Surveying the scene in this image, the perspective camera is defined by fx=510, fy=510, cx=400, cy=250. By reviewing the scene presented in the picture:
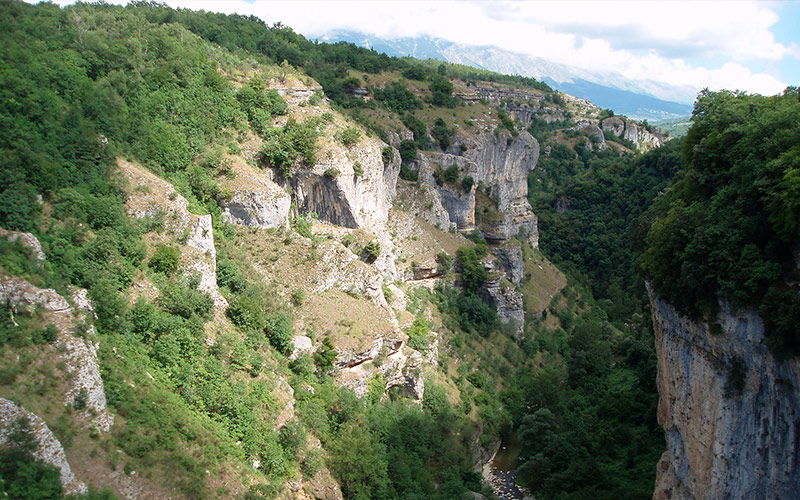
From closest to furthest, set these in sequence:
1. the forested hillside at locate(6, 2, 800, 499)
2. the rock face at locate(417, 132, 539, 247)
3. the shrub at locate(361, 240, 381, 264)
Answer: the forested hillside at locate(6, 2, 800, 499) < the shrub at locate(361, 240, 381, 264) < the rock face at locate(417, 132, 539, 247)

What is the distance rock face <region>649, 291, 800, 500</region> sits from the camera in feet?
56.3

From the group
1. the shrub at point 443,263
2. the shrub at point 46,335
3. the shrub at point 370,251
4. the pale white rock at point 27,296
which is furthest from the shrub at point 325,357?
the shrub at point 443,263

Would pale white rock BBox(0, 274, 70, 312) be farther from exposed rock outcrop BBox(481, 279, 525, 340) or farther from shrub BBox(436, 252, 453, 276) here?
exposed rock outcrop BBox(481, 279, 525, 340)

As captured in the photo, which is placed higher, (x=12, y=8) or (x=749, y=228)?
(x=12, y=8)

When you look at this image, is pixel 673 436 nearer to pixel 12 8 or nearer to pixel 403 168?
pixel 403 168

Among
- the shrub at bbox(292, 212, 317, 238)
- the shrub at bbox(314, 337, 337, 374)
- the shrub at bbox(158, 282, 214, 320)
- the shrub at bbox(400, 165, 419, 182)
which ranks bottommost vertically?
the shrub at bbox(314, 337, 337, 374)

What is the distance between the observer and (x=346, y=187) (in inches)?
1581

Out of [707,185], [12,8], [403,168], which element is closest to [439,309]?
[403,168]

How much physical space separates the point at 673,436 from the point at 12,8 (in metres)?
46.4

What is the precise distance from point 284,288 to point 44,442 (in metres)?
17.7

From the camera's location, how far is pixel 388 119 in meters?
59.3

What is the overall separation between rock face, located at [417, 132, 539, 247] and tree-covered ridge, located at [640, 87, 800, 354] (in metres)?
33.7

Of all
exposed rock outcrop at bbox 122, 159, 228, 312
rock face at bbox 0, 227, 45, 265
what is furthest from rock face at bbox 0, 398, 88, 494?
exposed rock outcrop at bbox 122, 159, 228, 312

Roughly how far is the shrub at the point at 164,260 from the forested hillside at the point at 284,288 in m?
0.10
